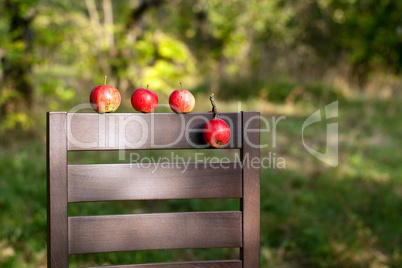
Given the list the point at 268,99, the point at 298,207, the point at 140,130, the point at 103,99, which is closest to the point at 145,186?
the point at 140,130

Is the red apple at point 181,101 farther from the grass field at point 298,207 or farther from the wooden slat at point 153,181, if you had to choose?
the grass field at point 298,207

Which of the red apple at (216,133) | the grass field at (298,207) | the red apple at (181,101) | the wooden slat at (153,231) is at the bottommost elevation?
the grass field at (298,207)

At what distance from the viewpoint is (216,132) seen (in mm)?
1124

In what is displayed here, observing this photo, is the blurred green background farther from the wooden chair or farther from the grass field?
the wooden chair

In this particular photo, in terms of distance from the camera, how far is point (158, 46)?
5625 mm

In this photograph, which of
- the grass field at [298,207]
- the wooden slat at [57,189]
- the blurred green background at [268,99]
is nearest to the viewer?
the wooden slat at [57,189]

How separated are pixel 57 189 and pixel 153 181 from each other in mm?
245

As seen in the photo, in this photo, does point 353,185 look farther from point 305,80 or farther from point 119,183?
point 305,80

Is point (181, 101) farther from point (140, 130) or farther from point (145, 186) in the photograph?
point (145, 186)

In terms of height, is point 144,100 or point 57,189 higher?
point 144,100

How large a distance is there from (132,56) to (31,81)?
1.64 m

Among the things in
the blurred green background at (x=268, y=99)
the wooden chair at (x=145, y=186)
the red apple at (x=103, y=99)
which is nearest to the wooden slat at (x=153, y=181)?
the wooden chair at (x=145, y=186)

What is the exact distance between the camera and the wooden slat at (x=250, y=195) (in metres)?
1.17

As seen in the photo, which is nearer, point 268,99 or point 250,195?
point 250,195
